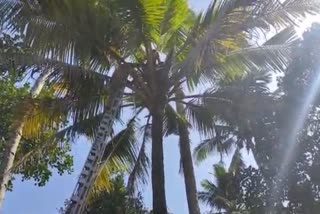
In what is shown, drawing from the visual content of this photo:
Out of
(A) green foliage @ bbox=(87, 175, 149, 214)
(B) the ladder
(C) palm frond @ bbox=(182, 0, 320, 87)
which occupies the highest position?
(C) palm frond @ bbox=(182, 0, 320, 87)

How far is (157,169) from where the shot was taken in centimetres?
1027

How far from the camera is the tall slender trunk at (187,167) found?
11.7 meters

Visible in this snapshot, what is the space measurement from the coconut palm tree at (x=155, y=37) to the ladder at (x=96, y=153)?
129 mm

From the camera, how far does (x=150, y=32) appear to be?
9.98 m

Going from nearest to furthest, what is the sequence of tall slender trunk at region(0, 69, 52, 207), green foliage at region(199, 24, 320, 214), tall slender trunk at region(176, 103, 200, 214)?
green foliage at region(199, 24, 320, 214)
tall slender trunk at region(0, 69, 52, 207)
tall slender trunk at region(176, 103, 200, 214)

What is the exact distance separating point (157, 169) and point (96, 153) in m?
1.46

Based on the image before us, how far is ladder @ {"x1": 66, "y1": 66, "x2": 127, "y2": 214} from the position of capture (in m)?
8.84

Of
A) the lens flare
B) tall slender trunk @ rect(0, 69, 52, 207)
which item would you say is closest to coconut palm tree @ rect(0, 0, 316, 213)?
the lens flare

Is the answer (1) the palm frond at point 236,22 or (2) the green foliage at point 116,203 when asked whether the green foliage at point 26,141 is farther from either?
(1) the palm frond at point 236,22

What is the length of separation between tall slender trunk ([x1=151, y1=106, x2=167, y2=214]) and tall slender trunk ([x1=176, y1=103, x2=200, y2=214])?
1677mm

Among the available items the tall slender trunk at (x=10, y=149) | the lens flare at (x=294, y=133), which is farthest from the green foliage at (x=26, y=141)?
the lens flare at (x=294, y=133)

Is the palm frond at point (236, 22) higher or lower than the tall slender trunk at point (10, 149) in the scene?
higher

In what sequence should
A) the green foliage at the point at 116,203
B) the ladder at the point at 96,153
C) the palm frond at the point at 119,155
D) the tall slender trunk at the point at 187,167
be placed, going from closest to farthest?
the ladder at the point at 96,153 → the tall slender trunk at the point at 187,167 → the palm frond at the point at 119,155 → the green foliage at the point at 116,203

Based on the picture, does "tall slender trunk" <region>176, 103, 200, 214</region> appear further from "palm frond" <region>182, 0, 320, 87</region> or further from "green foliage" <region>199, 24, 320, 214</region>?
"palm frond" <region>182, 0, 320, 87</region>
